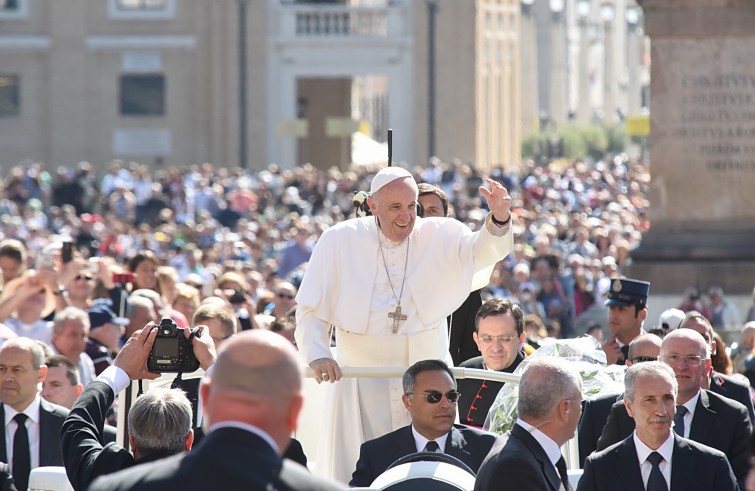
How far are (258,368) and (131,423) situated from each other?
2292mm

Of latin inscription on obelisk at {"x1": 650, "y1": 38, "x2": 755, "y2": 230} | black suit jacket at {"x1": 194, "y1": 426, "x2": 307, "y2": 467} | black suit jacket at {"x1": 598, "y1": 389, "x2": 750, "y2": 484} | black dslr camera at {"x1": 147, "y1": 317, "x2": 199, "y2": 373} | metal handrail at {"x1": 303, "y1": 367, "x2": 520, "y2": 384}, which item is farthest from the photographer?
latin inscription on obelisk at {"x1": 650, "y1": 38, "x2": 755, "y2": 230}

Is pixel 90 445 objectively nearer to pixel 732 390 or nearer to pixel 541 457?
pixel 541 457

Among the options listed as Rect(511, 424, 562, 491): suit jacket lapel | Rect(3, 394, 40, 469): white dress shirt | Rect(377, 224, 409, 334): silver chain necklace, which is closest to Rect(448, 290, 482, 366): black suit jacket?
Rect(377, 224, 409, 334): silver chain necklace

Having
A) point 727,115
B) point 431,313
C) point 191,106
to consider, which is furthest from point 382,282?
point 191,106

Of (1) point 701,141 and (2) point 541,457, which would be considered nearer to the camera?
(2) point 541,457

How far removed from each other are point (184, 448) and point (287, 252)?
17178 mm

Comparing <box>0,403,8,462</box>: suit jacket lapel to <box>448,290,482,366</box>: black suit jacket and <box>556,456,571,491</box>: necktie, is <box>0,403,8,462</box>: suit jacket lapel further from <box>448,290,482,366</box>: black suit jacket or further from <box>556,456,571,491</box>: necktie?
<box>556,456,571,491</box>: necktie

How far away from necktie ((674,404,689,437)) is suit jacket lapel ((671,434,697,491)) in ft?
3.52

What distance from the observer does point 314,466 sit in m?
8.75

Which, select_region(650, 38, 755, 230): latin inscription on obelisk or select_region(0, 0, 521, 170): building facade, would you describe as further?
select_region(0, 0, 521, 170): building facade

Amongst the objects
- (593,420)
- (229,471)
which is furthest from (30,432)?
(229,471)

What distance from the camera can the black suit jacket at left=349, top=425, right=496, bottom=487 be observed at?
7.83 meters

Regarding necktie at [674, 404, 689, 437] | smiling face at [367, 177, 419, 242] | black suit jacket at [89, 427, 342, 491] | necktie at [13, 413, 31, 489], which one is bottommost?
necktie at [13, 413, 31, 489]

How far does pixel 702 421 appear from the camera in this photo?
8602mm
